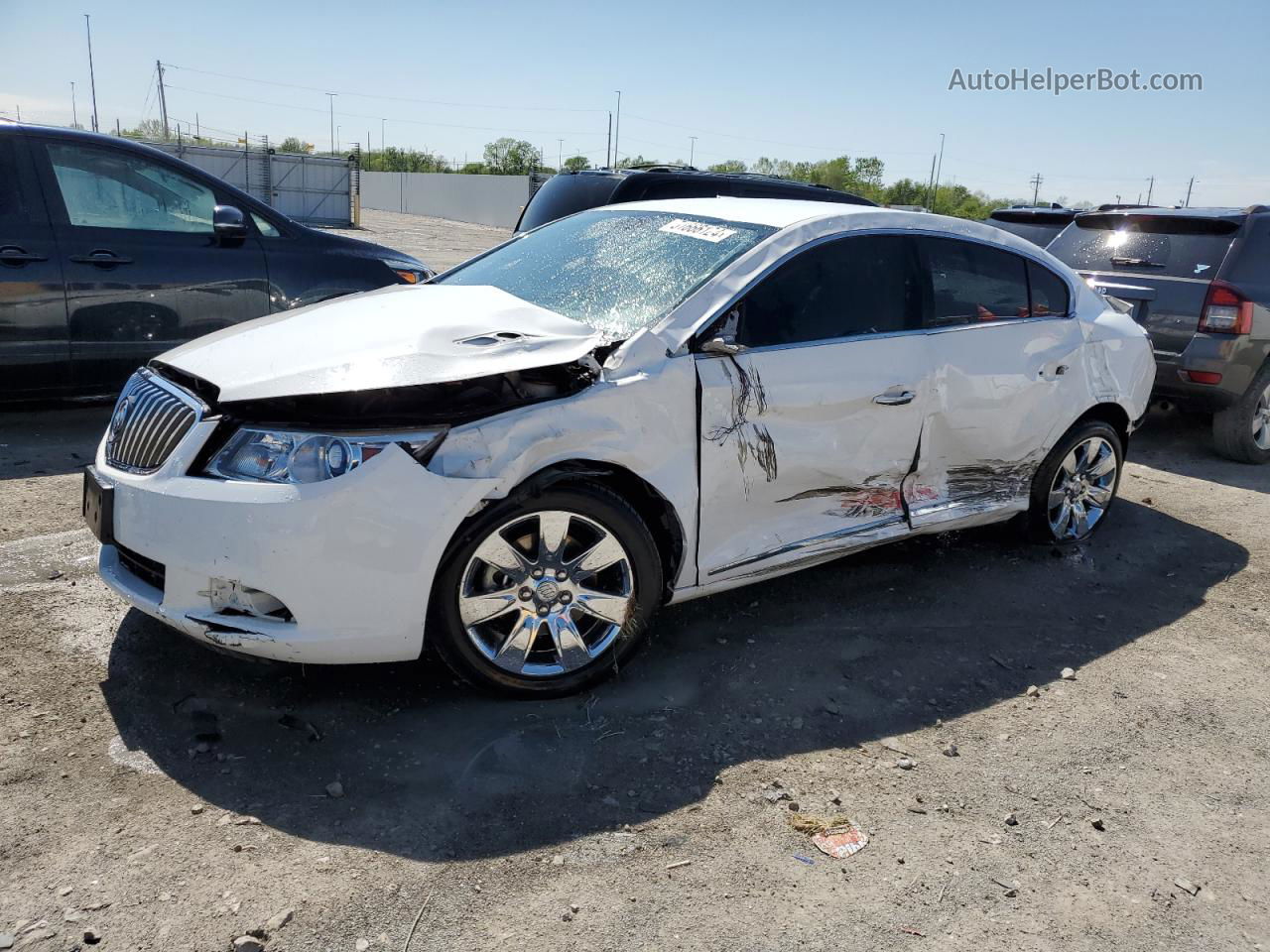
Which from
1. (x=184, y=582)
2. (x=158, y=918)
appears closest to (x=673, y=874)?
(x=158, y=918)

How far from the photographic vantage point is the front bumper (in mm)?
2971

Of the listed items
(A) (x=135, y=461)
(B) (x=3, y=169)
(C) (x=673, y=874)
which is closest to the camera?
(C) (x=673, y=874)

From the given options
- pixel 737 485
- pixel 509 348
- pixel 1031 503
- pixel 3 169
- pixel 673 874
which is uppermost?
pixel 3 169

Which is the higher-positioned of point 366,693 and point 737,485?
point 737,485

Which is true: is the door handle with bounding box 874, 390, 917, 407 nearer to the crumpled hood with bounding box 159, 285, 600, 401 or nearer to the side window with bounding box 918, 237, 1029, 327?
the side window with bounding box 918, 237, 1029, 327

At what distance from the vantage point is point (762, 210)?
14.2 feet

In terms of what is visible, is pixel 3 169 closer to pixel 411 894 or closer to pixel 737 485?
pixel 737 485

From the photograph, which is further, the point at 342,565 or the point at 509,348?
the point at 509,348

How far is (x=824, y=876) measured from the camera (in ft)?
9.02

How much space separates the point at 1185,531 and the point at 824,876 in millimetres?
4278

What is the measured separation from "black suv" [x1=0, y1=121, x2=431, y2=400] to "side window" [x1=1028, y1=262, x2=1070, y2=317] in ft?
14.3

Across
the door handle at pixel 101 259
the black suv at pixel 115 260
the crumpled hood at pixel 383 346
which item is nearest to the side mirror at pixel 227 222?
the black suv at pixel 115 260

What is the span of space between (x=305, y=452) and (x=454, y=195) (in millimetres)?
52653

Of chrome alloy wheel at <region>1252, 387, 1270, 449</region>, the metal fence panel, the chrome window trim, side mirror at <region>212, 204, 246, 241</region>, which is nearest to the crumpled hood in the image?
the chrome window trim
